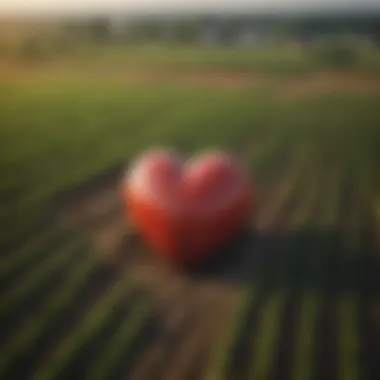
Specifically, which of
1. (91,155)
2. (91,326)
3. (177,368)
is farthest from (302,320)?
(91,155)

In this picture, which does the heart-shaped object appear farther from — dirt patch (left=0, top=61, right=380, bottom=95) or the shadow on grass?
dirt patch (left=0, top=61, right=380, bottom=95)

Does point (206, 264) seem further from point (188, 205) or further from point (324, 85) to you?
point (324, 85)

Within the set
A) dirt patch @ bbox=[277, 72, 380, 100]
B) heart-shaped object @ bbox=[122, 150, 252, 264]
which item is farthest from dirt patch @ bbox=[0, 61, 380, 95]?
heart-shaped object @ bbox=[122, 150, 252, 264]

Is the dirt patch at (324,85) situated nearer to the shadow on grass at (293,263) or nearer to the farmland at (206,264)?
the farmland at (206,264)

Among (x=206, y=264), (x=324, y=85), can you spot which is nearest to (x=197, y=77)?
(x=324, y=85)

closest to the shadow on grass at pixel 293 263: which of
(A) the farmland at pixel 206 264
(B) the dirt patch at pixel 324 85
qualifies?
(A) the farmland at pixel 206 264
